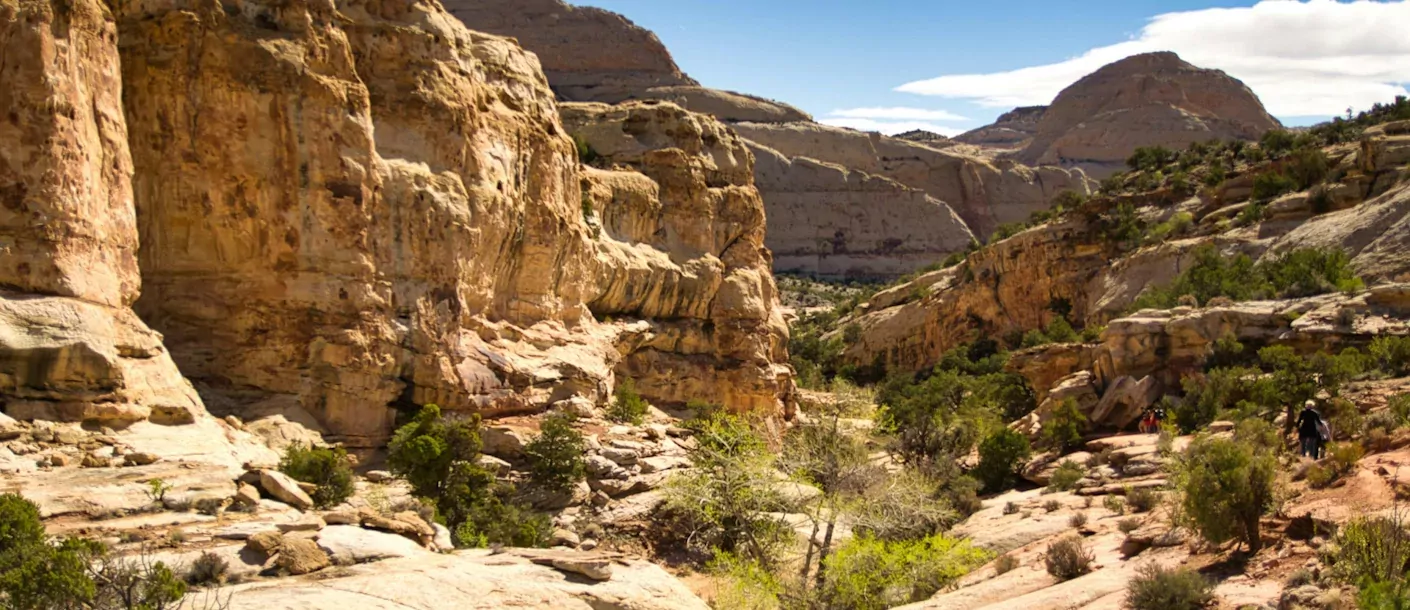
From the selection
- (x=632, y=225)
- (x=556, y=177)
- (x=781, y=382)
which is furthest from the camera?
(x=781, y=382)

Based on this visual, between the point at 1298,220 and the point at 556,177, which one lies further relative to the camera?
the point at 1298,220

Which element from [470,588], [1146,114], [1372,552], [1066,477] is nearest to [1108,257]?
[1066,477]

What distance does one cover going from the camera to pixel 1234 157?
62.1m

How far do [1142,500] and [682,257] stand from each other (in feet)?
69.4

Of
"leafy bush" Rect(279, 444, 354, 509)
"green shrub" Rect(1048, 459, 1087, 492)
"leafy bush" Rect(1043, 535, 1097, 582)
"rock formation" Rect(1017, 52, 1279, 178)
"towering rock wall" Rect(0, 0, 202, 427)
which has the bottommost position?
"green shrub" Rect(1048, 459, 1087, 492)

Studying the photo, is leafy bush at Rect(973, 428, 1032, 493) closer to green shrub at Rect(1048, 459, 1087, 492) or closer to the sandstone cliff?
green shrub at Rect(1048, 459, 1087, 492)

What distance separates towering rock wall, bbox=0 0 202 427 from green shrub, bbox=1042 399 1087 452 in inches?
806

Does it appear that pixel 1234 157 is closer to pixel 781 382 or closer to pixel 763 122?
pixel 781 382

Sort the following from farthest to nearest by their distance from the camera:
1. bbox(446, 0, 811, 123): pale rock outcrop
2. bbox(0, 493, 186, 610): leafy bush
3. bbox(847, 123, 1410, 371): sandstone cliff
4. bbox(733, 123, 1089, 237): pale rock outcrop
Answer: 1. bbox(446, 0, 811, 123): pale rock outcrop
2. bbox(733, 123, 1089, 237): pale rock outcrop
3. bbox(847, 123, 1410, 371): sandstone cliff
4. bbox(0, 493, 186, 610): leafy bush

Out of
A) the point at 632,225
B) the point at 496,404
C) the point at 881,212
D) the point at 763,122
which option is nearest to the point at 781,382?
the point at 632,225

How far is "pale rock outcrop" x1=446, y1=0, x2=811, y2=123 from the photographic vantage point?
4646 inches

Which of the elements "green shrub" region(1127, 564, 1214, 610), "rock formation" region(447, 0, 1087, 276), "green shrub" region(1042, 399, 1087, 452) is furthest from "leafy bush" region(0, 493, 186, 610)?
"rock formation" region(447, 0, 1087, 276)

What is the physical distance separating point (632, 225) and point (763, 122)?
80700 millimetres

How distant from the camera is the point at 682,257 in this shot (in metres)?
40.9
